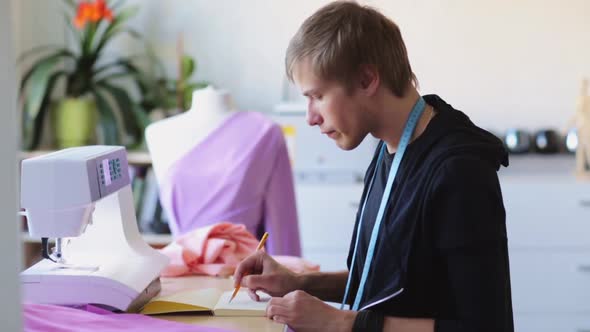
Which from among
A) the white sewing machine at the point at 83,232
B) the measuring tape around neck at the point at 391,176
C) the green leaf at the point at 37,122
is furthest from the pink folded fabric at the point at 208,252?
the green leaf at the point at 37,122

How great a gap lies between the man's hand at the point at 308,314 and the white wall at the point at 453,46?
9.62ft

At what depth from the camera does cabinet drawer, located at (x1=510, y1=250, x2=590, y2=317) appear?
4078mm

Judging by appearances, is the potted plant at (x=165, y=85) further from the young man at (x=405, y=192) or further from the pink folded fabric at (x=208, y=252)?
the young man at (x=405, y=192)

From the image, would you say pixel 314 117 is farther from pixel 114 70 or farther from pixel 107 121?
pixel 114 70

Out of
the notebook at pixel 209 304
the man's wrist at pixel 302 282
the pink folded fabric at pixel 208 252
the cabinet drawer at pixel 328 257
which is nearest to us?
the notebook at pixel 209 304

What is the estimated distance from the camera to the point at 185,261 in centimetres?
205

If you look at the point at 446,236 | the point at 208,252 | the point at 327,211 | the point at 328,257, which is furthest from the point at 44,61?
the point at 446,236

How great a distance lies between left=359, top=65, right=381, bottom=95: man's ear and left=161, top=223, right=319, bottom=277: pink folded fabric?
2.27 ft

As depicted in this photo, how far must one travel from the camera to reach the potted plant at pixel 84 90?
13.3 feet

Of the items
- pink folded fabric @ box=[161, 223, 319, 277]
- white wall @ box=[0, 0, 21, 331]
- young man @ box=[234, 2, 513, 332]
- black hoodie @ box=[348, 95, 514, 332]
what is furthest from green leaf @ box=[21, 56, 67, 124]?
white wall @ box=[0, 0, 21, 331]

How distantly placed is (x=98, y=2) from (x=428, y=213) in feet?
9.87

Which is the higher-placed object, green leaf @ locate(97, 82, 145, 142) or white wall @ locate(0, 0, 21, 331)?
white wall @ locate(0, 0, 21, 331)

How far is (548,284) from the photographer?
4.09 meters

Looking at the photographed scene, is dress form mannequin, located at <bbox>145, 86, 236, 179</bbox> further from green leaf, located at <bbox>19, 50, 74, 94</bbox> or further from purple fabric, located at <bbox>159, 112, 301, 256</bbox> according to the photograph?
green leaf, located at <bbox>19, 50, 74, 94</bbox>
